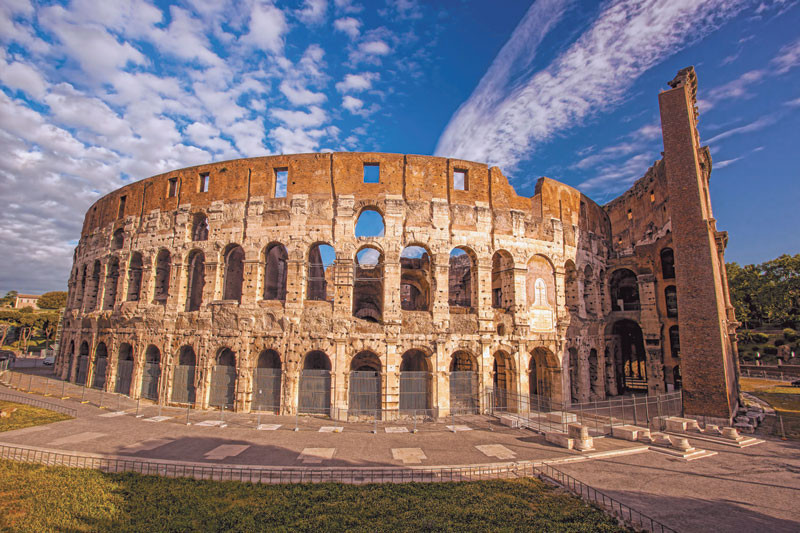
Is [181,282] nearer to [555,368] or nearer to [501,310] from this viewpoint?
[501,310]

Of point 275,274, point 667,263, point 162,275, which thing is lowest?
point 162,275

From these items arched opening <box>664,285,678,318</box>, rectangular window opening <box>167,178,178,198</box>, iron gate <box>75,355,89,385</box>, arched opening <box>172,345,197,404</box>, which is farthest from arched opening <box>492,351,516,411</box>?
iron gate <box>75,355,89,385</box>

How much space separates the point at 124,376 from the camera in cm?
2148

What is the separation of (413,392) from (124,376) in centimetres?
1732

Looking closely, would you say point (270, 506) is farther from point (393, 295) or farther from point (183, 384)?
point (183, 384)

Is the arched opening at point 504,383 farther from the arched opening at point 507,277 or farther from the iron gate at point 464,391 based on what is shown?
the arched opening at point 507,277

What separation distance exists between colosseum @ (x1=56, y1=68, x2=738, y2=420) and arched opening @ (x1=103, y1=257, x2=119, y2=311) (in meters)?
0.19

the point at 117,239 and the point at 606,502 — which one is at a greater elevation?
the point at 117,239

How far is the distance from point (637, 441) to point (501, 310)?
8187 mm

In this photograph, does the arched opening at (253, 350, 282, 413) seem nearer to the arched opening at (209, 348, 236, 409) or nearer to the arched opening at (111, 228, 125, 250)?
the arched opening at (209, 348, 236, 409)

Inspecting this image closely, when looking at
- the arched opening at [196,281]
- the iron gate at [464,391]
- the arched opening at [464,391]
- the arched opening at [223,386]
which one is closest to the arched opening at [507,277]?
the arched opening at [464,391]

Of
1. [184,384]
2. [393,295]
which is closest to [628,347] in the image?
[393,295]

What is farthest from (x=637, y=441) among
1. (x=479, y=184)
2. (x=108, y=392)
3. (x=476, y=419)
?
(x=108, y=392)

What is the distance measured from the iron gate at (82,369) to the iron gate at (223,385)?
12.1m
